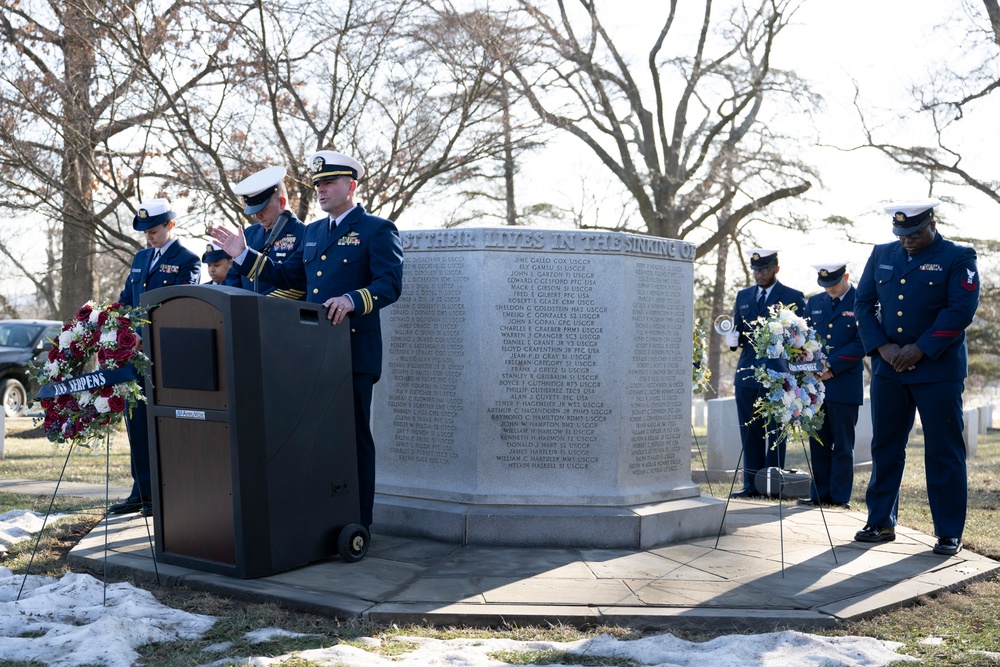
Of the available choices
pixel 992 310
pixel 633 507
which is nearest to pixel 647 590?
pixel 633 507

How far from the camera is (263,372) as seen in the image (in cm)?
470

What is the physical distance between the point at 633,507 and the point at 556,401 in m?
0.80

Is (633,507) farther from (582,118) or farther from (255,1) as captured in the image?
(582,118)

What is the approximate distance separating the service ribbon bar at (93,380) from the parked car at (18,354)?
41.2 feet

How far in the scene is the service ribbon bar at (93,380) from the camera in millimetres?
4766

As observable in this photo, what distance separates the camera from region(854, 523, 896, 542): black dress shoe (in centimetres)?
620

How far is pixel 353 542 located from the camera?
5.20 metres

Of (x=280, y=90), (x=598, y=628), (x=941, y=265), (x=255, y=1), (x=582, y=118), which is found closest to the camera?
(x=598, y=628)

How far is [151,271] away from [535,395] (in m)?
3.12

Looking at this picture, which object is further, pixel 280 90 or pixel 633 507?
pixel 280 90

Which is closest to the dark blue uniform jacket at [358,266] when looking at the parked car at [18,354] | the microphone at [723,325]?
the microphone at [723,325]

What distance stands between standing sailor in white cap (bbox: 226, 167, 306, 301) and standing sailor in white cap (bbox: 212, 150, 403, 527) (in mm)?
254

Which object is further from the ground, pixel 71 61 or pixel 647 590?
pixel 71 61

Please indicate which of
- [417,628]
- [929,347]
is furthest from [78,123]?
[929,347]
